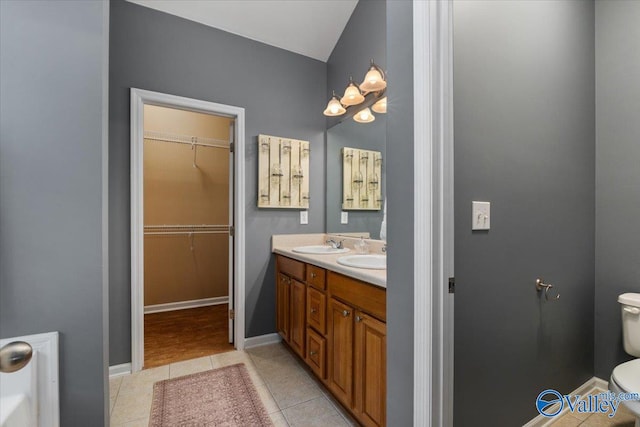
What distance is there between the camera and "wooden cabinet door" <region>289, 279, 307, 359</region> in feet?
6.57

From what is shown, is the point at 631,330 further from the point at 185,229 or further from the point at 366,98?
the point at 185,229

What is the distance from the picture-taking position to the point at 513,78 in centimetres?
118

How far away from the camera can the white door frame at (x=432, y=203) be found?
86 cm

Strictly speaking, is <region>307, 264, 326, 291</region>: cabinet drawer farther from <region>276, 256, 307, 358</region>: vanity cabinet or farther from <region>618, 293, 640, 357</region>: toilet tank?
<region>618, 293, 640, 357</region>: toilet tank

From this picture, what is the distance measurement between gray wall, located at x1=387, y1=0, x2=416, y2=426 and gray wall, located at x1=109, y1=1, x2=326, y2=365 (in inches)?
67.8

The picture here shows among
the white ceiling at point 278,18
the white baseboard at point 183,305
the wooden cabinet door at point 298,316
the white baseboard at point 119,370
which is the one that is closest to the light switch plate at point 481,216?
the wooden cabinet door at point 298,316

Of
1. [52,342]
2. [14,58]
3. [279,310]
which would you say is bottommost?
[279,310]

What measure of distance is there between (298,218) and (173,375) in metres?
1.59

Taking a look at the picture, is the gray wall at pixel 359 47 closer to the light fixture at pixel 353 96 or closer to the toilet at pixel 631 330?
the light fixture at pixel 353 96

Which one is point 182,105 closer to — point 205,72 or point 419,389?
point 205,72

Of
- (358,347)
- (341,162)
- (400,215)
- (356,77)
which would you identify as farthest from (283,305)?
(356,77)

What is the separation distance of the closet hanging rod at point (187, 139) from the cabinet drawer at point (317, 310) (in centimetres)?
263

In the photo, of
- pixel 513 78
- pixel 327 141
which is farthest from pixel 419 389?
pixel 327 141

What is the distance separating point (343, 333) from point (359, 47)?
227 centimetres
